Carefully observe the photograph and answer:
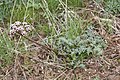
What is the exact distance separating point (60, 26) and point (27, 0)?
37 cm

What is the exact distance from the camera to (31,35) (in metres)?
2.37

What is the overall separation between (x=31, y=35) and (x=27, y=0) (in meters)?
0.32

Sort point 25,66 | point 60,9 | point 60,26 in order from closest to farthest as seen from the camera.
Result: point 25,66
point 60,26
point 60,9

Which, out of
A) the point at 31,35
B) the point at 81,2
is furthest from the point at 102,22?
the point at 31,35

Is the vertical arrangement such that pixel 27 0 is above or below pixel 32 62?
above

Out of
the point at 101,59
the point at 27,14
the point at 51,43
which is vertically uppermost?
the point at 27,14

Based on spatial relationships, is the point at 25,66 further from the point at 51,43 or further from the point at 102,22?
the point at 102,22

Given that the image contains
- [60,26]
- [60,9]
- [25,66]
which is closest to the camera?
[25,66]

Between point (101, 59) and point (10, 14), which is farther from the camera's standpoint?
point (10, 14)

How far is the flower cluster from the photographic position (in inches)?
89.3

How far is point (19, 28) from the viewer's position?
227 cm

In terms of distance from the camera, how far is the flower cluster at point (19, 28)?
2.27 meters

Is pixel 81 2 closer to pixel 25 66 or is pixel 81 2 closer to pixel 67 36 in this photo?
pixel 67 36

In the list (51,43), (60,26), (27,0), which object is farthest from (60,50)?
(27,0)
